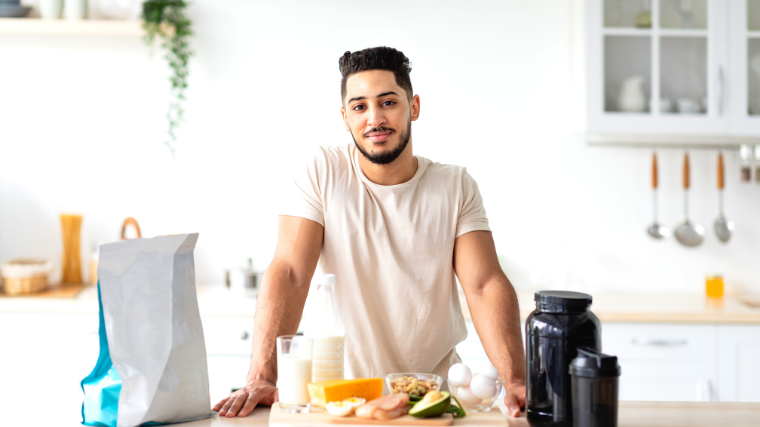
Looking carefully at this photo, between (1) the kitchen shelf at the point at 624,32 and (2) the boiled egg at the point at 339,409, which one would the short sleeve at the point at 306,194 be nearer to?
(2) the boiled egg at the point at 339,409

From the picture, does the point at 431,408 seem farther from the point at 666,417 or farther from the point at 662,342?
the point at 662,342

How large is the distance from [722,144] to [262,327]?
2.57 m

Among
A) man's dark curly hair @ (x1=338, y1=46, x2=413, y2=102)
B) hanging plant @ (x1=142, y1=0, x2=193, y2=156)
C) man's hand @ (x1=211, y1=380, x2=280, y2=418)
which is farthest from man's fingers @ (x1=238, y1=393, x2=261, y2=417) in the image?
hanging plant @ (x1=142, y1=0, x2=193, y2=156)

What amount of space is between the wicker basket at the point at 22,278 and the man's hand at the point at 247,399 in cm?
192

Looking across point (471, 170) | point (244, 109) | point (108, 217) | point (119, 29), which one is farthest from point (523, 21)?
point (108, 217)

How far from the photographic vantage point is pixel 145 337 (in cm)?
115

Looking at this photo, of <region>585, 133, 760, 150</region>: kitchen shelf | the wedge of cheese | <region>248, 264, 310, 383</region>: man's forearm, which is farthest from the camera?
<region>585, 133, 760, 150</region>: kitchen shelf

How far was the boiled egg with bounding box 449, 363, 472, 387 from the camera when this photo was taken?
3.92 feet

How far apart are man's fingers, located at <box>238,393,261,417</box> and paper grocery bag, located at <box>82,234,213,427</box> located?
0.10 metres

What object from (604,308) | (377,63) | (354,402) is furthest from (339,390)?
(604,308)

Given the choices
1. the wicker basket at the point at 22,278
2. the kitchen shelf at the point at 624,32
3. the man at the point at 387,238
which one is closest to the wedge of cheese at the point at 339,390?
the man at the point at 387,238

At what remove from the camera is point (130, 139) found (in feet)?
10.5

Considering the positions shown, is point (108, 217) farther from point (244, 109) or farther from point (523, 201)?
point (523, 201)

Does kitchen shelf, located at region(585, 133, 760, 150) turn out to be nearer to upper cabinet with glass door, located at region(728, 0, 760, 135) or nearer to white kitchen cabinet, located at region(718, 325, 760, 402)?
upper cabinet with glass door, located at region(728, 0, 760, 135)
